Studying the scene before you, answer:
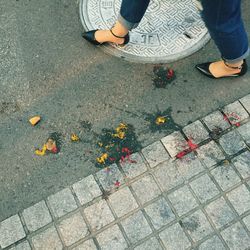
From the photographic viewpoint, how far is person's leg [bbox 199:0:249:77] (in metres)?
2.39

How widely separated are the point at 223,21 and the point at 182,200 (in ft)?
4.11

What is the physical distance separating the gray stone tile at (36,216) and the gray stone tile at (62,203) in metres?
0.05

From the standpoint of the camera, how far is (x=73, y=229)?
2.69 meters

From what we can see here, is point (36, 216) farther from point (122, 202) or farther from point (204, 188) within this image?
point (204, 188)

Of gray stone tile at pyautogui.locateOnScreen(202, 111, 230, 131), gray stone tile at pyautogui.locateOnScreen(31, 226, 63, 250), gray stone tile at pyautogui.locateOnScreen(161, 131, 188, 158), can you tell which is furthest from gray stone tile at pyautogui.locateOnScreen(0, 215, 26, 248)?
gray stone tile at pyautogui.locateOnScreen(202, 111, 230, 131)

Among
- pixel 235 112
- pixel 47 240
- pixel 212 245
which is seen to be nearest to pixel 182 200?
pixel 212 245

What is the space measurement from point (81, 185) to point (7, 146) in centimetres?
68

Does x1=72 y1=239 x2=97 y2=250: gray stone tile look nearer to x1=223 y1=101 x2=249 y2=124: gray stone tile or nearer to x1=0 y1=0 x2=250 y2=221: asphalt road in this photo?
x1=0 y1=0 x2=250 y2=221: asphalt road

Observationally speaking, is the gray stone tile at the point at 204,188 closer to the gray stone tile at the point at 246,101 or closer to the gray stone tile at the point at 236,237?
the gray stone tile at the point at 236,237

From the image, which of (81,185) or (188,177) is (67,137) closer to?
(81,185)

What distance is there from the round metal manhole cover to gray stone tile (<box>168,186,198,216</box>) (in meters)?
1.16

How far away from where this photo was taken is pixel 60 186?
2.84m

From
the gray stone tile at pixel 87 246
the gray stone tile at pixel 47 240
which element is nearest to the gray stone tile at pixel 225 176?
the gray stone tile at pixel 87 246

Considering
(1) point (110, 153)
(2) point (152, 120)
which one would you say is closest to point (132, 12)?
(2) point (152, 120)
